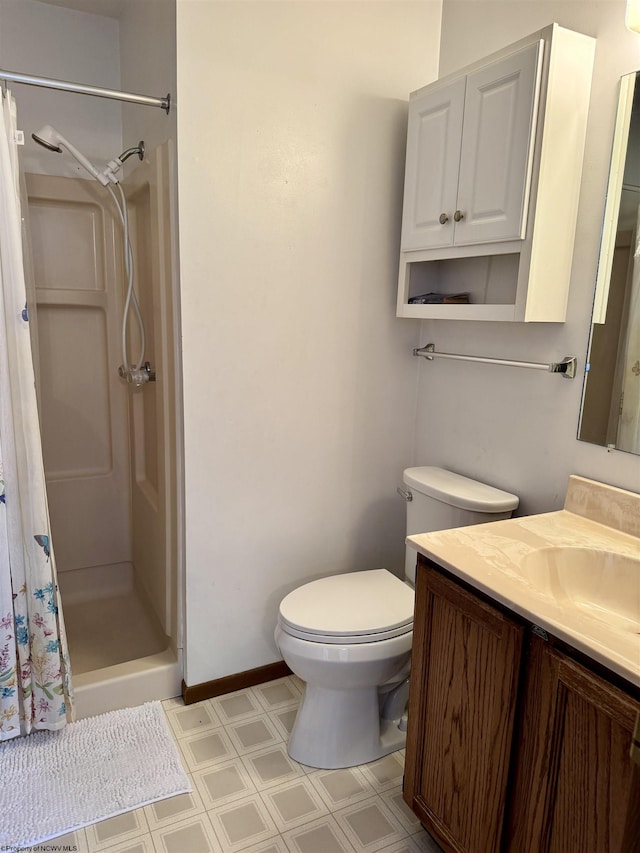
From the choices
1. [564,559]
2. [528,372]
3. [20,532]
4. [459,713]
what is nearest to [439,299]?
[528,372]

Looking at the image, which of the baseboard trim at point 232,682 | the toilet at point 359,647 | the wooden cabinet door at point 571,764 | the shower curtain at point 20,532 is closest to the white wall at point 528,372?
the toilet at point 359,647

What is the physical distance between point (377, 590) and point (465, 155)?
1365mm

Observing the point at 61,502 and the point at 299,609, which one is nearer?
the point at 299,609

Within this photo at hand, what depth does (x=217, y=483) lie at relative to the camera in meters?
1.96

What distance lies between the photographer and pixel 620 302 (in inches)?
59.7

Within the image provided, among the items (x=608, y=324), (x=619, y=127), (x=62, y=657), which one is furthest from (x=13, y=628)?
(x=619, y=127)

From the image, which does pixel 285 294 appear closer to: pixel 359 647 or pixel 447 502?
pixel 447 502

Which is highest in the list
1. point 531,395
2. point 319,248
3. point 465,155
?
point 465,155

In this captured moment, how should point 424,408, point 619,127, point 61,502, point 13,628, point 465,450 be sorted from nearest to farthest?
point 619,127 → point 13,628 → point 465,450 → point 424,408 → point 61,502

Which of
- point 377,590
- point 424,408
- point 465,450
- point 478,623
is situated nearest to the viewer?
point 478,623

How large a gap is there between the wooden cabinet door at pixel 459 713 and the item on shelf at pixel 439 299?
0.91 m

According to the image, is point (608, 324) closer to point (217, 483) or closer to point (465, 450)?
point (465, 450)

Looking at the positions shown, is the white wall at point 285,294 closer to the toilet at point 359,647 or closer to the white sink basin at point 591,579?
the toilet at point 359,647

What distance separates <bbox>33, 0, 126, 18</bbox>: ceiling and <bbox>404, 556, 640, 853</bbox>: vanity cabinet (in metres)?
2.35
